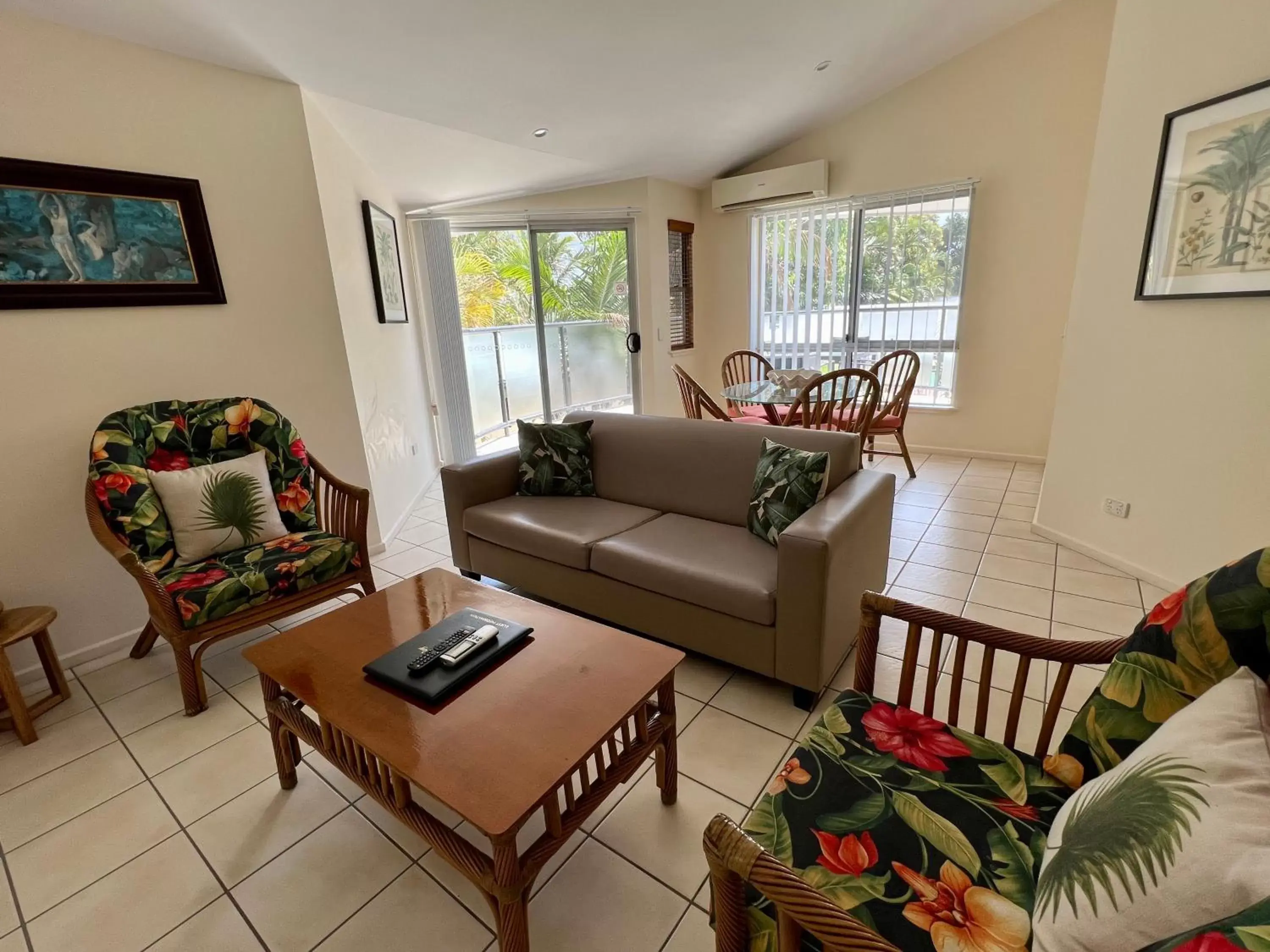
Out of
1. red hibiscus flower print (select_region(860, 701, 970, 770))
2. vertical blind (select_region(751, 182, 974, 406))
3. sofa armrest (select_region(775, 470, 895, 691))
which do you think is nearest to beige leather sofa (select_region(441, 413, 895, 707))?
sofa armrest (select_region(775, 470, 895, 691))

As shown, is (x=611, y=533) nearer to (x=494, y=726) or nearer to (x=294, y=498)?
(x=494, y=726)

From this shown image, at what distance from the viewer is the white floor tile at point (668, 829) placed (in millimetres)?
1328

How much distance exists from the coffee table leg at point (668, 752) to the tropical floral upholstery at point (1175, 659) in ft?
2.57

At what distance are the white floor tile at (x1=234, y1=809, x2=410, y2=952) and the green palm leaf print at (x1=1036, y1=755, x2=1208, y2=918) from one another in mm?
1356

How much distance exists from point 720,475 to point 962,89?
3.62 metres

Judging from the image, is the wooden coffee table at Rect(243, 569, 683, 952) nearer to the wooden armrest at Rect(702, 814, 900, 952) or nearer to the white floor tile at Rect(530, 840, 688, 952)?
the white floor tile at Rect(530, 840, 688, 952)

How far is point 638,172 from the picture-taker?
4.27 meters

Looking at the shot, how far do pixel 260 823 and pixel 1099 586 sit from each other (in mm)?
3173

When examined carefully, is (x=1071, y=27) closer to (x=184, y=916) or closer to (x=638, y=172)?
(x=638, y=172)

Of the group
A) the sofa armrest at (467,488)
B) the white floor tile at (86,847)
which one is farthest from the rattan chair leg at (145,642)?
the sofa armrest at (467,488)

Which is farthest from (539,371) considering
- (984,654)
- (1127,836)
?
(1127,836)

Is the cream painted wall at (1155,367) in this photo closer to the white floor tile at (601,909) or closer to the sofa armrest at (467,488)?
the white floor tile at (601,909)

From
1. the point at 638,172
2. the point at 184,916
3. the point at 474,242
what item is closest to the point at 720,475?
the point at 184,916

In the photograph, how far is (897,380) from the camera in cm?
412
